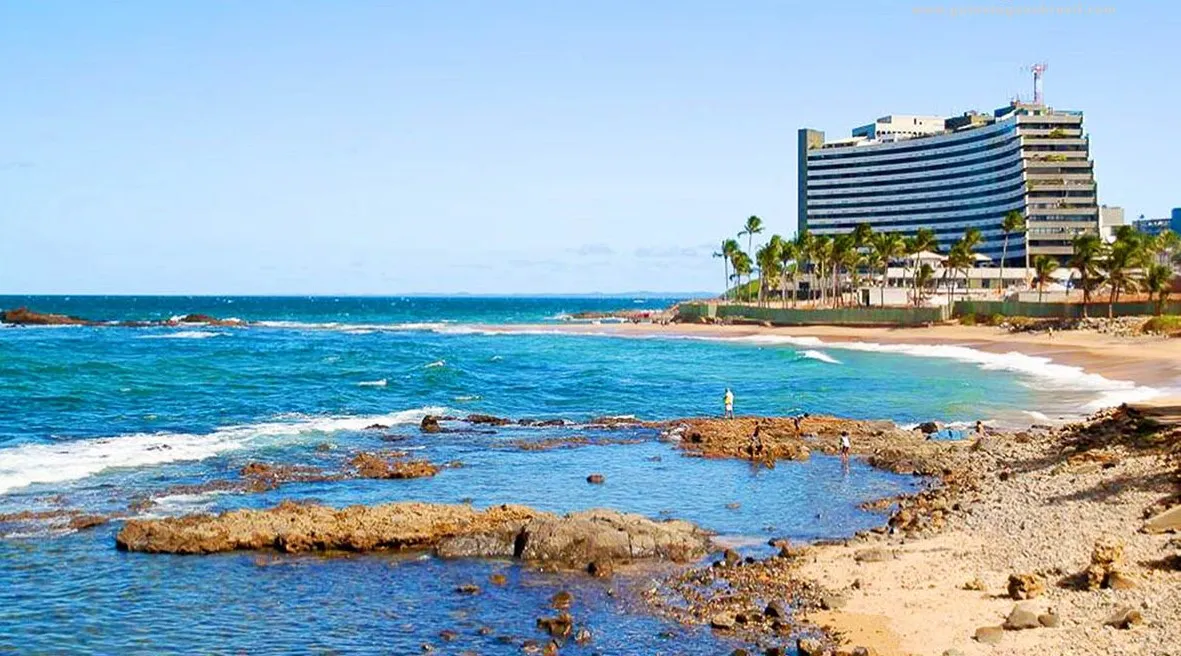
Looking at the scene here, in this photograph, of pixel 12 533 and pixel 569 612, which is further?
pixel 12 533

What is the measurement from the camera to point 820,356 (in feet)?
277

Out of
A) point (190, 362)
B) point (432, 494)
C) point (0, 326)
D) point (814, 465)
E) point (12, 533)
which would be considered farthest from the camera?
point (0, 326)

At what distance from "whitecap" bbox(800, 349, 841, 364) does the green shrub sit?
23.1m

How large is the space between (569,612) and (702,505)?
10.4 metres

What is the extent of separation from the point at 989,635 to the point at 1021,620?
64cm

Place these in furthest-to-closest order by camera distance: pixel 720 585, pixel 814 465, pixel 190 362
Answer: pixel 190 362 → pixel 814 465 → pixel 720 585

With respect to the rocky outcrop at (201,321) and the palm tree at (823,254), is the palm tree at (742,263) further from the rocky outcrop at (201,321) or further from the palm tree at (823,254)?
the rocky outcrop at (201,321)

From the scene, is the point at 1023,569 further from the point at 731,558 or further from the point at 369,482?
the point at 369,482

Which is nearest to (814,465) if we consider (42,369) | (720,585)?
(720,585)

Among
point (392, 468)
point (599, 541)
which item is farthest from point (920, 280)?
point (599, 541)

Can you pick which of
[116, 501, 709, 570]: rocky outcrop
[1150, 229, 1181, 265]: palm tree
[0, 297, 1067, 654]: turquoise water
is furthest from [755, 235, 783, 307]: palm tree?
[116, 501, 709, 570]: rocky outcrop

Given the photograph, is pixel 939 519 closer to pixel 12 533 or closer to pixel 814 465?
pixel 814 465

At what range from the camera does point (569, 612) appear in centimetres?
1983

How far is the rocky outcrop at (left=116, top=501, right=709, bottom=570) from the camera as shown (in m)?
23.5
